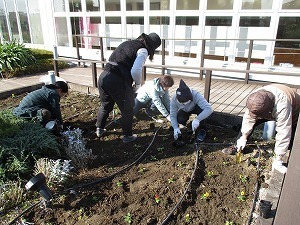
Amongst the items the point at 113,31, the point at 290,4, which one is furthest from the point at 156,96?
the point at 113,31

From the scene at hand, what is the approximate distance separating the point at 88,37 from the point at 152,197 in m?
8.03

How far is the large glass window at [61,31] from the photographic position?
1020 centimetres

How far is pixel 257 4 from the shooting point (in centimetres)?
628

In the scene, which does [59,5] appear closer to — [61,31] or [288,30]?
[61,31]

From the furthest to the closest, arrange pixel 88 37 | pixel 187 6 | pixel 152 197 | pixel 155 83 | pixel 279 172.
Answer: pixel 88 37 → pixel 187 6 → pixel 155 83 → pixel 279 172 → pixel 152 197

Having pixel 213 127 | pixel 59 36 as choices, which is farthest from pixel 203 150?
pixel 59 36

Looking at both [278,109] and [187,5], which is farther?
[187,5]

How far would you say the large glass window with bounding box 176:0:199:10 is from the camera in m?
7.03

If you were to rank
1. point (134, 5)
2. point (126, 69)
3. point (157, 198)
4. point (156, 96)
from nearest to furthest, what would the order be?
point (157, 198) < point (126, 69) < point (156, 96) < point (134, 5)

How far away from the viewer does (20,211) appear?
2.41 m

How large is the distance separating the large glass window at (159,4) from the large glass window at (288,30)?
9.87 feet

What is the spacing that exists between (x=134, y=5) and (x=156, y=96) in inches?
201

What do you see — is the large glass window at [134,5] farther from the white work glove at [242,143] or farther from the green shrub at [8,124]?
the white work glove at [242,143]

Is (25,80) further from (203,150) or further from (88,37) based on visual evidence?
(203,150)
